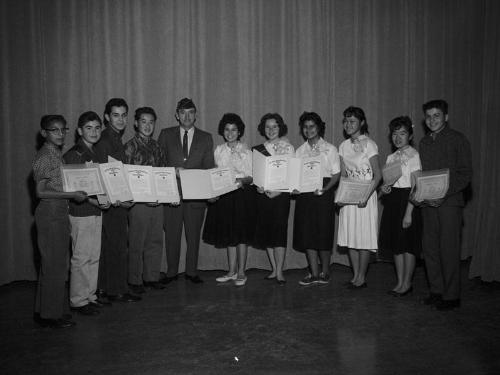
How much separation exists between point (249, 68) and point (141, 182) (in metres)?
2.18

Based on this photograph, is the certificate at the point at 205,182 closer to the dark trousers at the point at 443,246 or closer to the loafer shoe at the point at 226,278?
the loafer shoe at the point at 226,278

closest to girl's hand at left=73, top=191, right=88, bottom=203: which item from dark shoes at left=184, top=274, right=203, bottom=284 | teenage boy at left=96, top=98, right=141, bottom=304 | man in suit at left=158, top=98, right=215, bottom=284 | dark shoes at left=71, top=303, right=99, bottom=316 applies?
teenage boy at left=96, top=98, right=141, bottom=304

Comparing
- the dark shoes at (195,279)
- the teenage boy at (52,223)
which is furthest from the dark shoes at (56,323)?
the dark shoes at (195,279)

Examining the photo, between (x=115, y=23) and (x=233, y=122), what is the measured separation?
1.94m

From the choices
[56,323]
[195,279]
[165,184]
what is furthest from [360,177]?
[56,323]

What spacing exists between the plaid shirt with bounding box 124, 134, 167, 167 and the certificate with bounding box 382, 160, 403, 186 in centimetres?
210

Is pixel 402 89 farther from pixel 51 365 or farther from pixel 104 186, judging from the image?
pixel 51 365

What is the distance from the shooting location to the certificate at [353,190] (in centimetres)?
411

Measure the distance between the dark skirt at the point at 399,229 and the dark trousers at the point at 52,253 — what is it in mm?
2728

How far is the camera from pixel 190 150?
15.2 feet

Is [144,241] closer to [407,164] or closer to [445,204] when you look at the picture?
[407,164]

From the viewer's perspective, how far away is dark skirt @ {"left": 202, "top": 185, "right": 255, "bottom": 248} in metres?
4.59

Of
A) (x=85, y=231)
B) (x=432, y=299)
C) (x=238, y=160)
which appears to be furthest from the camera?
(x=238, y=160)

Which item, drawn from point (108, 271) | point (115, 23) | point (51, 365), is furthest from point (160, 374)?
point (115, 23)
